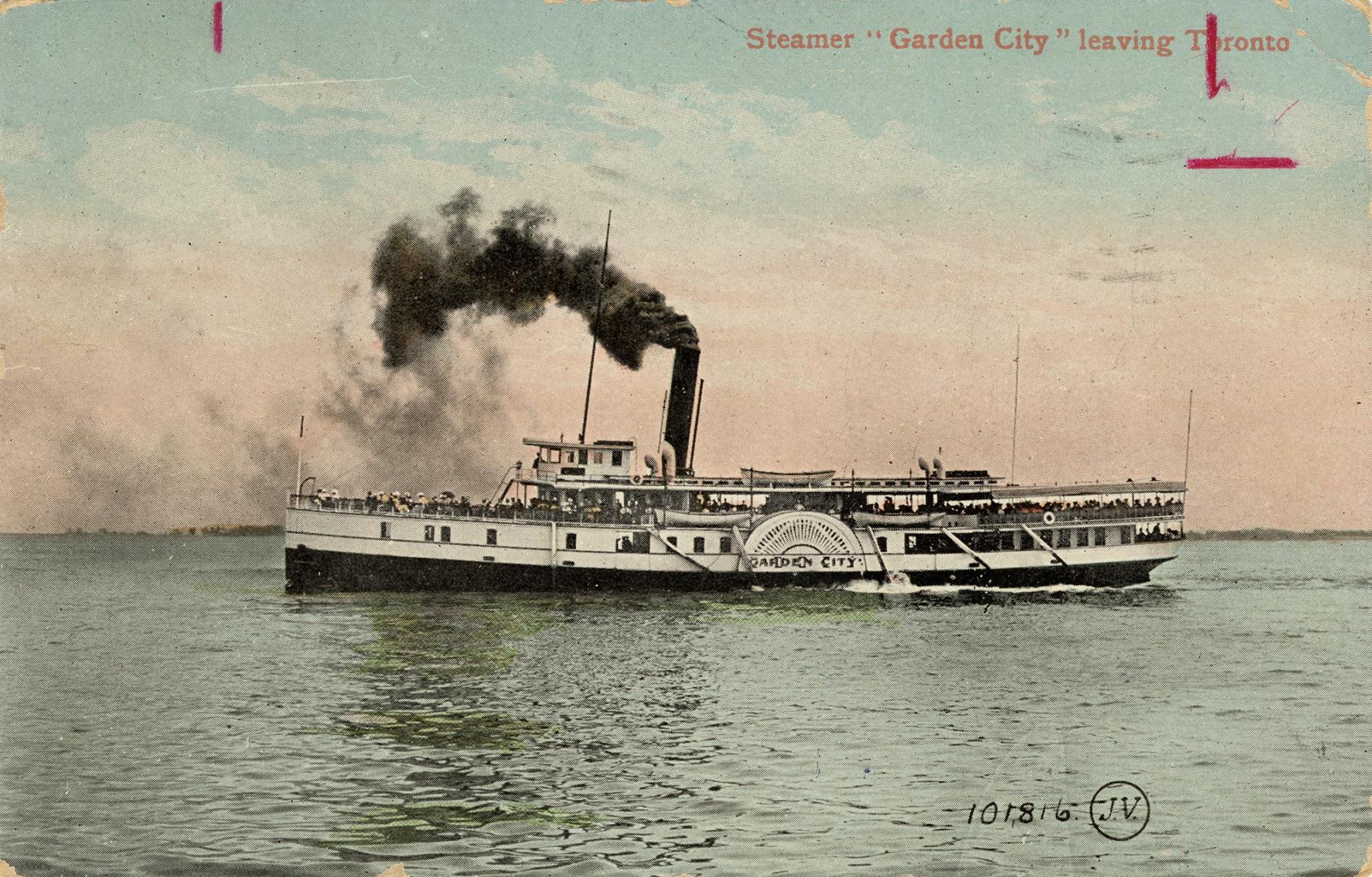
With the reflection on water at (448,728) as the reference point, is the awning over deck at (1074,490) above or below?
above

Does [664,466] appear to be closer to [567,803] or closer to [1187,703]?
[1187,703]

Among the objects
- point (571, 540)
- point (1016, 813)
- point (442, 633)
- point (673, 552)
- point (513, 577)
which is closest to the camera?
point (1016, 813)

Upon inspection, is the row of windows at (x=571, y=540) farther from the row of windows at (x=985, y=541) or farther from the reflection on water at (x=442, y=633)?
the reflection on water at (x=442, y=633)

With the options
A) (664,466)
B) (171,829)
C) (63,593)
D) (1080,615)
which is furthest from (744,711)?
(63,593)

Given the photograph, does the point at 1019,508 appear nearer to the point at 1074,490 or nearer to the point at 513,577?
the point at 1074,490

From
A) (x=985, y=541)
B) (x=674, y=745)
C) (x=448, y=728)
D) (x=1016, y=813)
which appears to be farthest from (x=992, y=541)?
(x=1016, y=813)

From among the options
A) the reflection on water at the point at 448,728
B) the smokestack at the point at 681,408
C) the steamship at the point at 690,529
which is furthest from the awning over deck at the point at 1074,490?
the reflection on water at the point at 448,728
